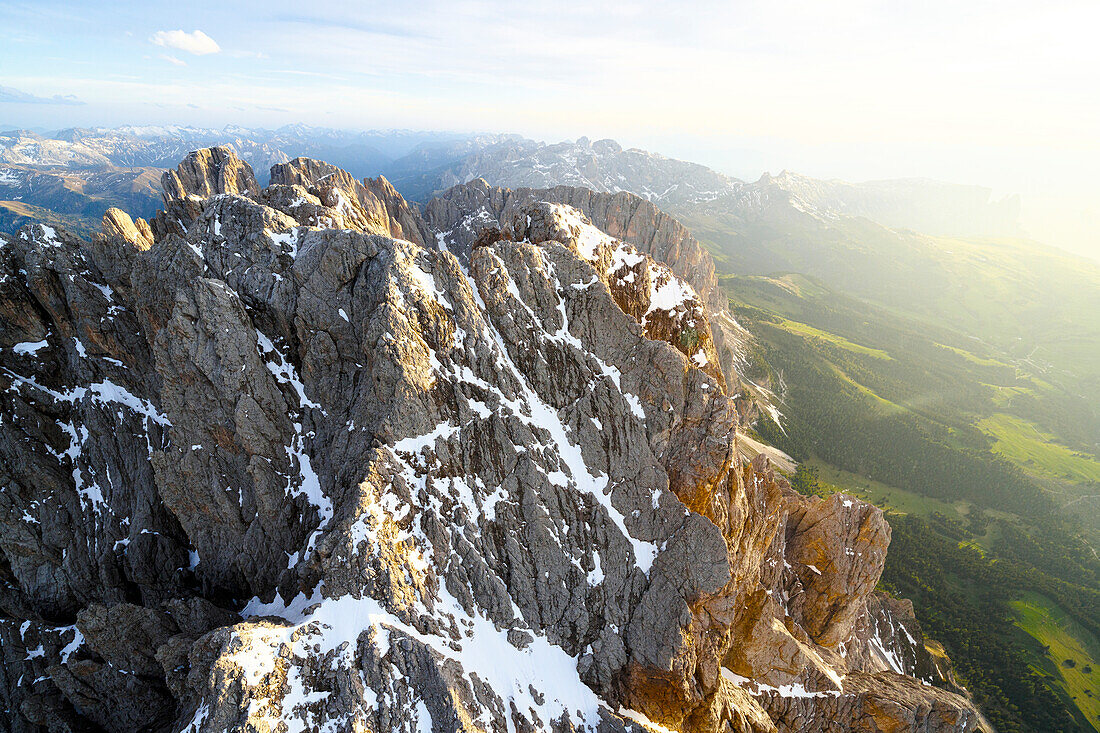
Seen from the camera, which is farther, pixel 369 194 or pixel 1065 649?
pixel 369 194

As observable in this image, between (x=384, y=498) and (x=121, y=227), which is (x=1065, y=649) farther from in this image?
(x=121, y=227)

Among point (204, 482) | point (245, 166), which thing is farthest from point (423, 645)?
point (245, 166)

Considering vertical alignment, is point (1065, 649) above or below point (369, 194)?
below

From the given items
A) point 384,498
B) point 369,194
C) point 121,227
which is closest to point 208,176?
point 369,194

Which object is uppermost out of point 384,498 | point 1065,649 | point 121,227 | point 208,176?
point 208,176

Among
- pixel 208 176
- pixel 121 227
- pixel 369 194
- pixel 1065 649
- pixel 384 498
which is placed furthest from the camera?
pixel 369 194

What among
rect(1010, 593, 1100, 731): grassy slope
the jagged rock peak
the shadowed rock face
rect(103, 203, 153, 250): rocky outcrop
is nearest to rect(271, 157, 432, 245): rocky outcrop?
the jagged rock peak

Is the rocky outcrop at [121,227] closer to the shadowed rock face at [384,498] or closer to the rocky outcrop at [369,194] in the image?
the shadowed rock face at [384,498]

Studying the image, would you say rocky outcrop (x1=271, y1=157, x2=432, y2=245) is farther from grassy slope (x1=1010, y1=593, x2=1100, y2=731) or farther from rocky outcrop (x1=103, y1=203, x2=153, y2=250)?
grassy slope (x1=1010, y1=593, x2=1100, y2=731)

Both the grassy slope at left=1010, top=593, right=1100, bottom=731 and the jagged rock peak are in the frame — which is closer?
the grassy slope at left=1010, top=593, right=1100, bottom=731

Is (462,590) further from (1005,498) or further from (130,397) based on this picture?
(1005,498)

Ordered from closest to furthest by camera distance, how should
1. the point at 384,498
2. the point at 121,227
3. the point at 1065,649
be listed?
the point at 384,498 → the point at 121,227 → the point at 1065,649
